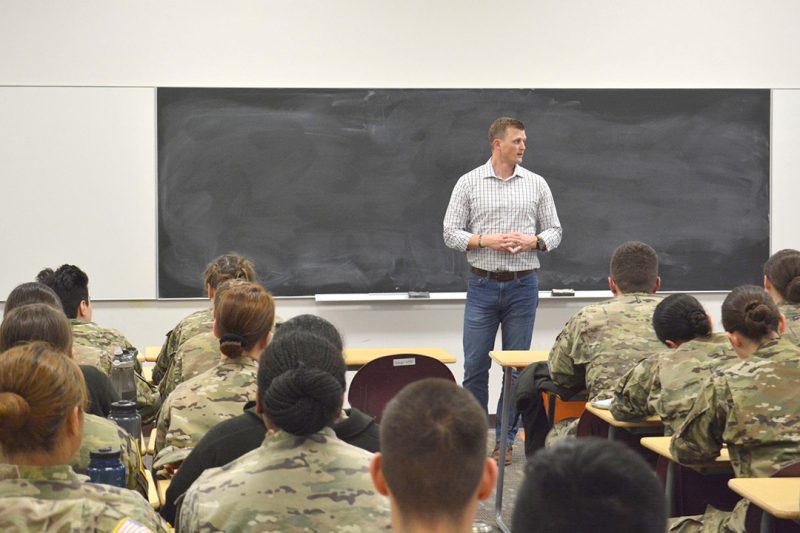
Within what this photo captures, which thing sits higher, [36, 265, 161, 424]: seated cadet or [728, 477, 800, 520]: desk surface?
[36, 265, 161, 424]: seated cadet

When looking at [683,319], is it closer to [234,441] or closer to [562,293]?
[234,441]

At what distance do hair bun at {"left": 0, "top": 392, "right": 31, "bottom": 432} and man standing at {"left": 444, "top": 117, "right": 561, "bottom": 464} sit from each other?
14.2 feet

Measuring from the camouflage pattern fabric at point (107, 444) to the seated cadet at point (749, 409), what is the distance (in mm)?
1696

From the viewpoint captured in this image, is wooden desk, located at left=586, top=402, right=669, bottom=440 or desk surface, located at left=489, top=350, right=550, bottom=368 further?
desk surface, located at left=489, top=350, right=550, bottom=368

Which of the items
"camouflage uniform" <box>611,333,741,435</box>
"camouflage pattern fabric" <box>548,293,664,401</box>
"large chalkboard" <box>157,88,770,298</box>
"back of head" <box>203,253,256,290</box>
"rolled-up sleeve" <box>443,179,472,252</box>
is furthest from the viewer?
"large chalkboard" <box>157,88,770,298</box>

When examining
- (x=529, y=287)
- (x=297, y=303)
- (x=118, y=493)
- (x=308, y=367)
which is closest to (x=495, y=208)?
(x=529, y=287)

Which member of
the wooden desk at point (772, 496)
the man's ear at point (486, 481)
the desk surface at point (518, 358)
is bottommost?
the wooden desk at point (772, 496)

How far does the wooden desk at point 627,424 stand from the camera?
3807 millimetres

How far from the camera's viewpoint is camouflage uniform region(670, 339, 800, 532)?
2.95 metres

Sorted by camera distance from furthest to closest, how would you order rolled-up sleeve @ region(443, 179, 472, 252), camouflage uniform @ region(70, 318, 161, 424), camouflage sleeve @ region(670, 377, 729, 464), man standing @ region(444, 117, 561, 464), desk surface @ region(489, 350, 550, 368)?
rolled-up sleeve @ region(443, 179, 472, 252)
man standing @ region(444, 117, 561, 464)
desk surface @ region(489, 350, 550, 368)
camouflage uniform @ region(70, 318, 161, 424)
camouflage sleeve @ region(670, 377, 729, 464)

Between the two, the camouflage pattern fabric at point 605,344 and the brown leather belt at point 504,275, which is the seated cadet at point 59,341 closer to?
the camouflage pattern fabric at point 605,344

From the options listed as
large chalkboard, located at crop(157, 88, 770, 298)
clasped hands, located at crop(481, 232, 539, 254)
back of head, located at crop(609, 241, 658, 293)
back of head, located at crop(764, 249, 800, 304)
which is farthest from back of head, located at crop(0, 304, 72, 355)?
large chalkboard, located at crop(157, 88, 770, 298)

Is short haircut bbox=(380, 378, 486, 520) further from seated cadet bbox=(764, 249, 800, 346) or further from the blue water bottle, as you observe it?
seated cadet bbox=(764, 249, 800, 346)

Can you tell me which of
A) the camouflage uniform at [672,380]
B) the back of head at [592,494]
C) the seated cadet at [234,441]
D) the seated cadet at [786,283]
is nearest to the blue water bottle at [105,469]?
the seated cadet at [234,441]
